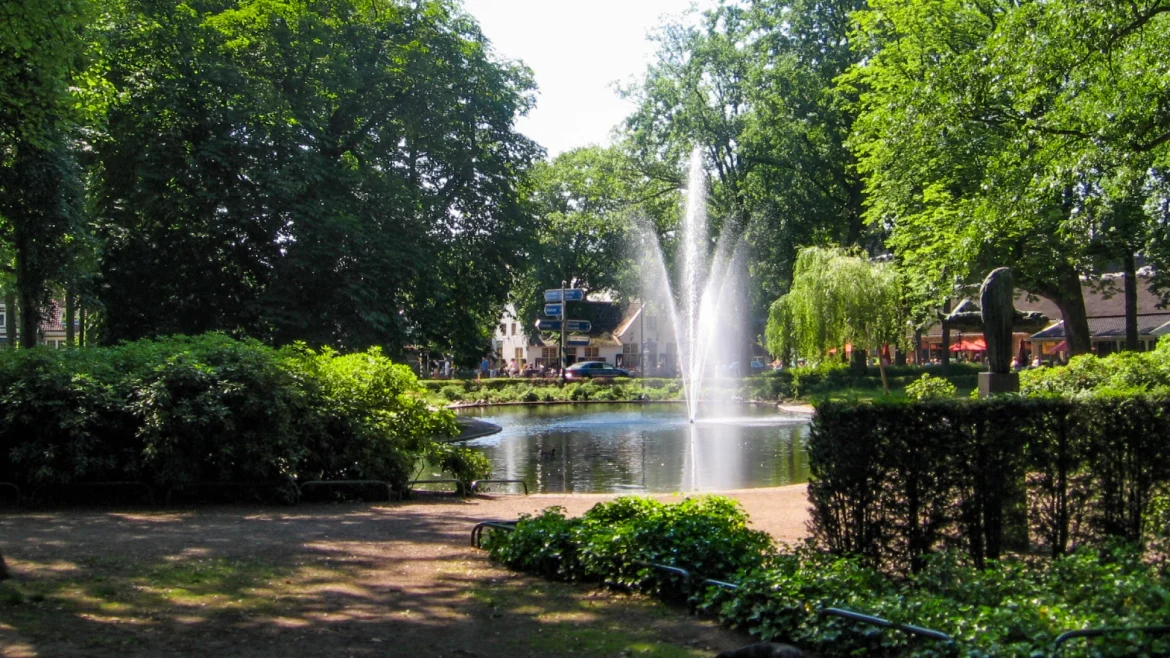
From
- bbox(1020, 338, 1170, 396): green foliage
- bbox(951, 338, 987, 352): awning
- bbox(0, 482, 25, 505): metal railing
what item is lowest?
bbox(0, 482, 25, 505): metal railing

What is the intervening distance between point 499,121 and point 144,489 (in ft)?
70.7

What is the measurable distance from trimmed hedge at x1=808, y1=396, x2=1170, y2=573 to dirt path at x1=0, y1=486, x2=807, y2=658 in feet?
5.82

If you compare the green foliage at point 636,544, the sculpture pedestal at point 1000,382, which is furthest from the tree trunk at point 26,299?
the sculpture pedestal at point 1000,382

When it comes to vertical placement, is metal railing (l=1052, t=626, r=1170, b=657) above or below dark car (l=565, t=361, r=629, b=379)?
below

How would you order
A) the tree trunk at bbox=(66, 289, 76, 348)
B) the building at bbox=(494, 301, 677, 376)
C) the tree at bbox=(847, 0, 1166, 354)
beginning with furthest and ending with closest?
the building at bbox=(494, 301, 677, 376), the tree trunk at bbox=(66, 289, 76, 348), the tree at bbox=(847, 0, 1166, 354)

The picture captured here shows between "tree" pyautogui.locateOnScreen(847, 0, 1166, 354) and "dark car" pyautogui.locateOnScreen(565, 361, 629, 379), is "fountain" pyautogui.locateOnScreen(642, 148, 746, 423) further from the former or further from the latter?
"tree" pyautogui.locateOnScreen(847, 0, 1166, 354)

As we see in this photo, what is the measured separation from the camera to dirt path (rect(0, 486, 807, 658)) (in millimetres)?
6430

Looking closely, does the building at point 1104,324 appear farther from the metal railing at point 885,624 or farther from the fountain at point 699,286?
the metal railing at point 885,624

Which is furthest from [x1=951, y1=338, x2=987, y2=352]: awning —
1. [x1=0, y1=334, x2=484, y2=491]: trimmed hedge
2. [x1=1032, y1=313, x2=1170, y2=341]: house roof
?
[x1=0, y1=334, x2=484, y2=491]: trimmed hedge

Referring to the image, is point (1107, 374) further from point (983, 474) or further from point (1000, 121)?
point (983, 474)

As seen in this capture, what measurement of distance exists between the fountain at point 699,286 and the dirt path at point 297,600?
110ft

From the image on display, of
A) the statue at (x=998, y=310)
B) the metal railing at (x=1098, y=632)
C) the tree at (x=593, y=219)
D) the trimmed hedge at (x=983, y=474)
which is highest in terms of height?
the tree at (x=593, y=219)

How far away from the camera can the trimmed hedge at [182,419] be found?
13.5 meters

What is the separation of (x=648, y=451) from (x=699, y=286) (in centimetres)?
2717
